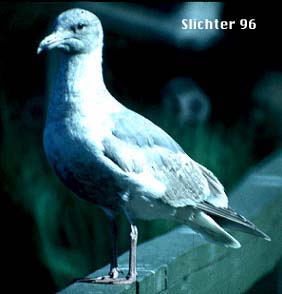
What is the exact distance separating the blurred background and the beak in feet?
3.96

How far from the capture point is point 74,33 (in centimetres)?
427

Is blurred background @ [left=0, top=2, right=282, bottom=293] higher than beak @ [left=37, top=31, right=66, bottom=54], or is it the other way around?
beak @ [left=37, top=31, right=66, bottom=54]

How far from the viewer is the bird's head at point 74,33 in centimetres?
423

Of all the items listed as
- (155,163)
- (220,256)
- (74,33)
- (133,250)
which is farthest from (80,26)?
(220,256)

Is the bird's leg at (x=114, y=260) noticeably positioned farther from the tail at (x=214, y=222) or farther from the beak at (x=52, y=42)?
the beak at (x=52, y=42)

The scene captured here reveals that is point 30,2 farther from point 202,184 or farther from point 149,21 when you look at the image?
point 202,184

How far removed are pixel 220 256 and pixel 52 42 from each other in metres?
1.32

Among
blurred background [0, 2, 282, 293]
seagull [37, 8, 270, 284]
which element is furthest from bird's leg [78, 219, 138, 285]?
blurred background [0, 2, 282, 293]

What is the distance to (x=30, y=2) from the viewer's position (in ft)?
18.7

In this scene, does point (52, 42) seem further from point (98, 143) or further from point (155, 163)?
point (155, 163)

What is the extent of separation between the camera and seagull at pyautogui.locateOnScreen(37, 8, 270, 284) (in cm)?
423

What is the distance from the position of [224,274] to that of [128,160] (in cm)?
96

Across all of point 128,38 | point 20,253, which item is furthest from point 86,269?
point 128,38

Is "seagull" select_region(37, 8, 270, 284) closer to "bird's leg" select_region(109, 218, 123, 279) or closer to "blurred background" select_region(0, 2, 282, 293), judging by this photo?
"bird's leg" select_region(109, 218, 123, 279)
